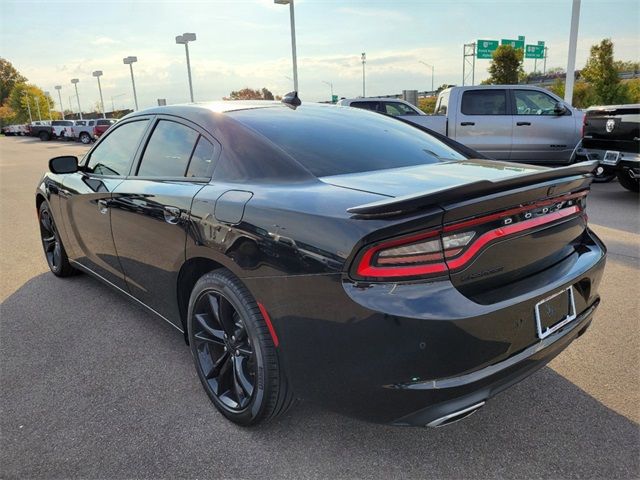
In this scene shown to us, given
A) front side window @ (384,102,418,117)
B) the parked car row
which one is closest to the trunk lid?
front side window @ (384,102,418,117)

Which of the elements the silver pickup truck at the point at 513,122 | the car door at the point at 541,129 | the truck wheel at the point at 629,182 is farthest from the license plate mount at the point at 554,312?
the car door at the point at 541,129

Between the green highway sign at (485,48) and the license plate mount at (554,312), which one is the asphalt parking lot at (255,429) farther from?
the green highway sign at (485,48)

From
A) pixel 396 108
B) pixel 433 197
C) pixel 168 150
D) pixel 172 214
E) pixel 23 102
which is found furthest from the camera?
pixel 23 102

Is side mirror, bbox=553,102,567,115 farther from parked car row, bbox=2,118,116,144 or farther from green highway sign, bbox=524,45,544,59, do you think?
green highway sign, bbox=524,45,544,59

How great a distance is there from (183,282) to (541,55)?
61.6 m

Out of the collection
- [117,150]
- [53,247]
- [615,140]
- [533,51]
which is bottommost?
[53,247]

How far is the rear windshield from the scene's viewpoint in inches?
99.3

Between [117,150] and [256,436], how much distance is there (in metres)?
2.34

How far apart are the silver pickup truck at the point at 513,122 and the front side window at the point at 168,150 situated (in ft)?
25.6

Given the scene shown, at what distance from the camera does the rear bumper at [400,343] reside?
1.72 m

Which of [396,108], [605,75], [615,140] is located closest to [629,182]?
[615,140]

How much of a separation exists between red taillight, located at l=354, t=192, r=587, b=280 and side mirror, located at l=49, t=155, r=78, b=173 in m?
3.13

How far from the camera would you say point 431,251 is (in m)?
1.77

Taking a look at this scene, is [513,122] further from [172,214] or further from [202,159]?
[172,214]
